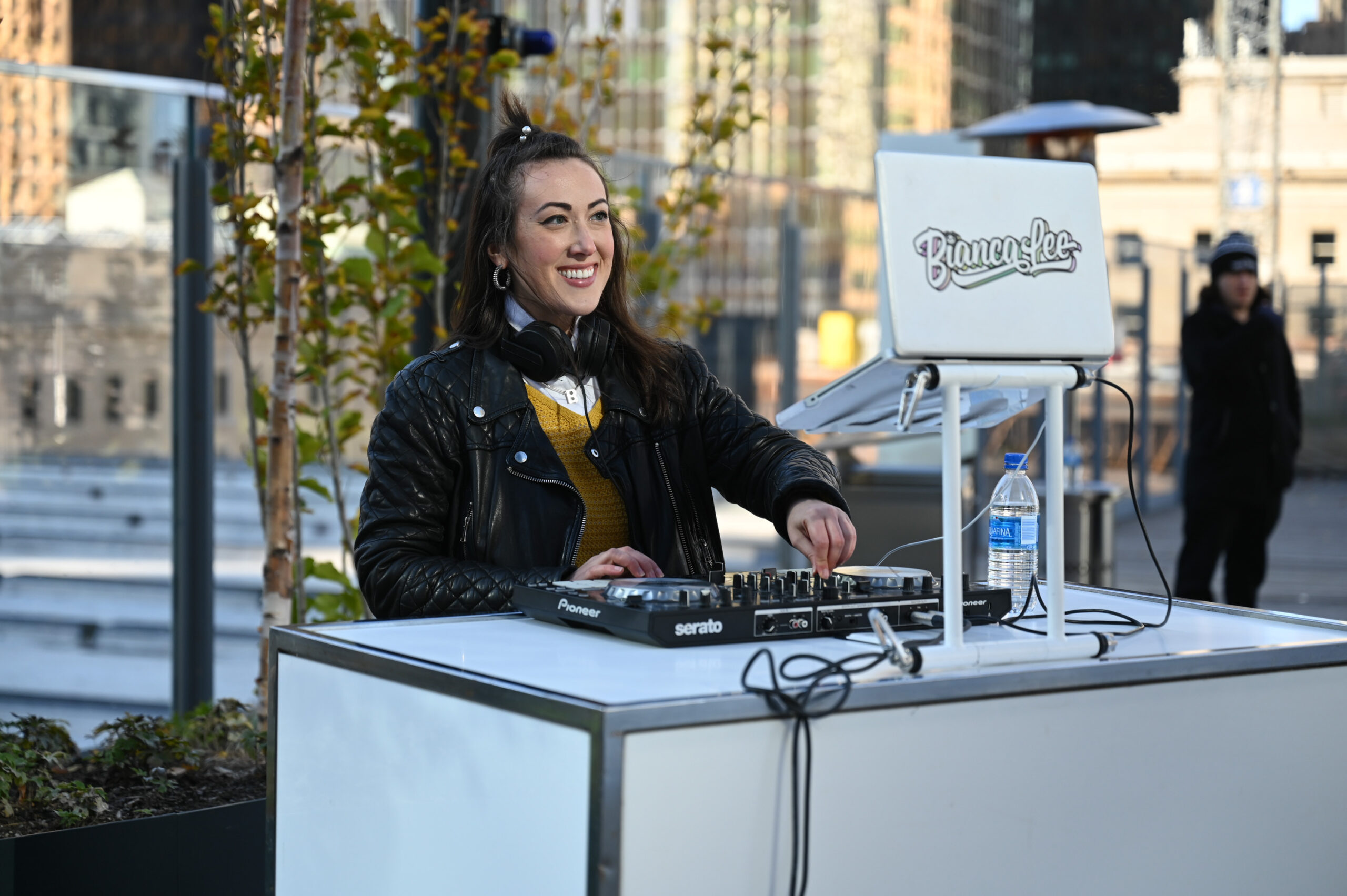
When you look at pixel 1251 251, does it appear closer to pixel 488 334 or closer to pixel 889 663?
pixel 488 334

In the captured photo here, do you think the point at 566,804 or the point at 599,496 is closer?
the point at 566,804

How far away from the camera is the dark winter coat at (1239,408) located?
634 cm

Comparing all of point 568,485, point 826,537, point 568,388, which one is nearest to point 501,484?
point 568,485

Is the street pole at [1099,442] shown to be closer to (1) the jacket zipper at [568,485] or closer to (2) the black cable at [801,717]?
(1) the jacket zipper at [568,485]

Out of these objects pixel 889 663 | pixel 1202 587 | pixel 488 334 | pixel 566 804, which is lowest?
pixel 1202 587

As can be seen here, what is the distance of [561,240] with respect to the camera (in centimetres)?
256

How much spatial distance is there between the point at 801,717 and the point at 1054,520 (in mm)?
429

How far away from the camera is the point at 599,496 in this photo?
2.52m

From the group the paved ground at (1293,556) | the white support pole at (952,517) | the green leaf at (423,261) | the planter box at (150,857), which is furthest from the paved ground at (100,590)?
the paved ground at (1293,556)

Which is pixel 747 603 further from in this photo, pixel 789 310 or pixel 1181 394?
pixel 1181 394

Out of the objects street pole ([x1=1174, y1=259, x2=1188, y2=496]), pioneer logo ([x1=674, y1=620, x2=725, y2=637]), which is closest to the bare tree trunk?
pioneer logo ([x1=674, y1=620, x2=725, y2=637])

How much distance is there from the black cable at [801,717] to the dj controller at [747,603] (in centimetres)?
17

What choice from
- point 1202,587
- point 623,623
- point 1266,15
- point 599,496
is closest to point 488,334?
point 599,496

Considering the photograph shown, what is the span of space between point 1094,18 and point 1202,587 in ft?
55.3
